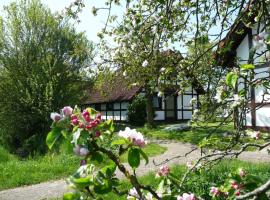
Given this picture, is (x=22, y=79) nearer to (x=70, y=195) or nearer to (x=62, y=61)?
(x=62, y=61)

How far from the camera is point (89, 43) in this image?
1328 inches

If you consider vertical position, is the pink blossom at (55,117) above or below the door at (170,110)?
above

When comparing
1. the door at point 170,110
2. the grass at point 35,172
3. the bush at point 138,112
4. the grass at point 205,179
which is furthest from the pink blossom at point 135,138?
the door at point 170,110

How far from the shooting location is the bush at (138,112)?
29812mm

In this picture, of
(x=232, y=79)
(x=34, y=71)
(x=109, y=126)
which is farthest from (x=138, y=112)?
(x=109, y=126)

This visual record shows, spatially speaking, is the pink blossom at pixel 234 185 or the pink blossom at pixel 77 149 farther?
the pink blossom at pixel 234 185

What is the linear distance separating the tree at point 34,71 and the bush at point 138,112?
3555mm

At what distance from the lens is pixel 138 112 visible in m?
29.8

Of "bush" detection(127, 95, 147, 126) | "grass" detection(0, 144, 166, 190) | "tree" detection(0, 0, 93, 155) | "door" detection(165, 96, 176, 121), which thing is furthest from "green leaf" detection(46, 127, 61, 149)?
"door" detection(165, 96, 176, 121)

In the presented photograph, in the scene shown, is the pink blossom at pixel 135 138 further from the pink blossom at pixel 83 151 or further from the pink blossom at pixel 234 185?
the pink blossom at pixel 234 185

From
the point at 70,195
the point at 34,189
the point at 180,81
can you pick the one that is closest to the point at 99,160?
the point at 70,195

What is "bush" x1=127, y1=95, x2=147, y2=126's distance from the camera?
29.8 meters

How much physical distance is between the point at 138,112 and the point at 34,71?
8.02 metres

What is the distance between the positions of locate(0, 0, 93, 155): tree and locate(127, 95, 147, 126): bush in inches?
140
